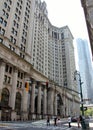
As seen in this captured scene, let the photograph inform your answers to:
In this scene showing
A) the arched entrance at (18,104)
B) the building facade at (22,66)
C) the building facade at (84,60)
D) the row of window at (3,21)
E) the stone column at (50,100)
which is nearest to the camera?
the building facade at (22,66)

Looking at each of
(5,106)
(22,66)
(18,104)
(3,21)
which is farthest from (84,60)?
(5,106)

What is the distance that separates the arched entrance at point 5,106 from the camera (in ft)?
139

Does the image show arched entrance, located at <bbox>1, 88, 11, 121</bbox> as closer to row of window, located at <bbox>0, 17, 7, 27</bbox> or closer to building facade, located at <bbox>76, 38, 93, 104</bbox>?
row of window, located at <bbox>0, 17, 7, 27</bbox>

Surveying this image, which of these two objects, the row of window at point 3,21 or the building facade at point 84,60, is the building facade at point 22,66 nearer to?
the row of window at point 3,21

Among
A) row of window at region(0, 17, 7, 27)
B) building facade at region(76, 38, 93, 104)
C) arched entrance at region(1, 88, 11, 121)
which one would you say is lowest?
arched entrance at region(1, 88, 11, 121)

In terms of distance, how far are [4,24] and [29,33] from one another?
15788 mm

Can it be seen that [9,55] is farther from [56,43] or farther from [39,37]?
[56,43]

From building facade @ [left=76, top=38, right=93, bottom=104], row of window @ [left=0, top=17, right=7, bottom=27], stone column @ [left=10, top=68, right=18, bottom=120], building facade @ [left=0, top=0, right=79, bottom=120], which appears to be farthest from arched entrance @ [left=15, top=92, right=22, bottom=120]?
building facade @ [left=76, top=38, right=93, bottom=104]

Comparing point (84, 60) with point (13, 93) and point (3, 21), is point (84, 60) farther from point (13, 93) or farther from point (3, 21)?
point (13, 93)

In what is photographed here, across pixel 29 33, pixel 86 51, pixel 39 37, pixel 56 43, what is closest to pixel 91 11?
pixel 29 33

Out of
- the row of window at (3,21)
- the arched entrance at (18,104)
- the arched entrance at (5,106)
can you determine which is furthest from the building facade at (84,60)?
the arched entrance at (5,106)

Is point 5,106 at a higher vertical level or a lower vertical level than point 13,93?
lower

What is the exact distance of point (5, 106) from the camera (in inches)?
1681

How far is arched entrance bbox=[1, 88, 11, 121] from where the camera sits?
139ft
